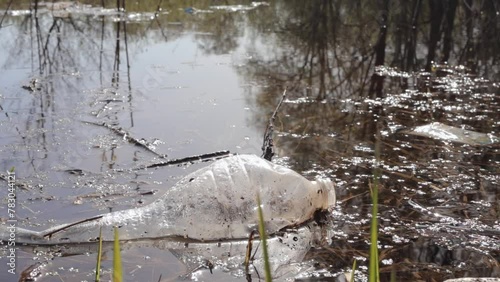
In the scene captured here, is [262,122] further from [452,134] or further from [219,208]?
[219,208]

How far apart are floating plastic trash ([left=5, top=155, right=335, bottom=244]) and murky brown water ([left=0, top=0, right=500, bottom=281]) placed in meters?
0.11

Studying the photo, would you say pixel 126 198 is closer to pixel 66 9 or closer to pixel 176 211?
pixel 176 211

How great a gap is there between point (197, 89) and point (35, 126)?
1.60 m

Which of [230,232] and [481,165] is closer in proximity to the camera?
[230,232]

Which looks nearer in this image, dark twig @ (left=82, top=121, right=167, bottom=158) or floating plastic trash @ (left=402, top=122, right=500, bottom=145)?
dark twig @ (left=82, top=121, right=167, bottom=158)

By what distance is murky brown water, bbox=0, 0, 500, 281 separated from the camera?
2.33m

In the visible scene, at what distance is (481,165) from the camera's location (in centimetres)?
324

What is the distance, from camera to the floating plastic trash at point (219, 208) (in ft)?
7.48

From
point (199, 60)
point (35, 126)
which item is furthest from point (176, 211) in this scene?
point (199, 60)

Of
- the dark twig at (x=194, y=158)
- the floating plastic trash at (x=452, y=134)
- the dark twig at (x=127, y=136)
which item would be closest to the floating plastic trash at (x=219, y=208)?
the dark twig at (x=194, y=158)

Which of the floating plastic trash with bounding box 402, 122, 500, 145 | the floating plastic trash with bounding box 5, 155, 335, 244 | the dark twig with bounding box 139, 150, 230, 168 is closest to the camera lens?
the floating plastic trash with bounding box 5, 155, 335, 244

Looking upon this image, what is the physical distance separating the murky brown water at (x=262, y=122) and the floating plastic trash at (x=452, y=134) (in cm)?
8

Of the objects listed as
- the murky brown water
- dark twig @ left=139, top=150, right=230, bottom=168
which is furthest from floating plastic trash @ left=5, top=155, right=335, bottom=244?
dark twig @ left=139, top=150, right=230, bottom=168

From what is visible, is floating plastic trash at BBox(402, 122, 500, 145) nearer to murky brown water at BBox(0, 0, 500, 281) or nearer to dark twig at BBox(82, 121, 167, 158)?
murky brown water at BBox(0, 0, 500, 281)
